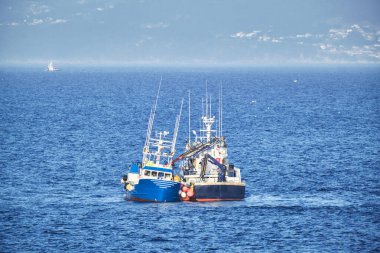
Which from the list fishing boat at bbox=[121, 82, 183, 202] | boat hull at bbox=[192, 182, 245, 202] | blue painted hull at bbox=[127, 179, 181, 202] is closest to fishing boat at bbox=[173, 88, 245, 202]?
boat hull at bbox=[192, 182, 245, 202]

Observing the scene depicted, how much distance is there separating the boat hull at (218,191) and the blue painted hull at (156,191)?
6.92 feet

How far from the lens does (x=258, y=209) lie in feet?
345

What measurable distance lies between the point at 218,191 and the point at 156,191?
244 inches

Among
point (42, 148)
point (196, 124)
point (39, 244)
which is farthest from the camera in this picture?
point (196, 124)

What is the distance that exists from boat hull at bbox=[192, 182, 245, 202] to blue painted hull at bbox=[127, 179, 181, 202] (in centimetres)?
211

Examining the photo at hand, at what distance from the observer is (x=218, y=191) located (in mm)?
106688

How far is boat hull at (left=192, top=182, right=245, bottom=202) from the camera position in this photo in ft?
348

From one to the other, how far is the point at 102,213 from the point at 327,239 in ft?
74.2

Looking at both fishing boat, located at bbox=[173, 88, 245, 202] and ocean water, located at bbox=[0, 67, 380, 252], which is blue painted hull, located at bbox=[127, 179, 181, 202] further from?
ocean water, located at bbox=[0, 67, 380, 252]

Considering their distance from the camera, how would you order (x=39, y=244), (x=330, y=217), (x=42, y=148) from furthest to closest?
1. (x=42, y=148)
2. (x=330, y=217)
3. (x=39, y=244)

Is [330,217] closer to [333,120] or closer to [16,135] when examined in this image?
[16,135]

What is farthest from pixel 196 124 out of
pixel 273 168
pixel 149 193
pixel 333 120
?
pixel 149 193

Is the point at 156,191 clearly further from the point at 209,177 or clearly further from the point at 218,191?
the point at 218,191

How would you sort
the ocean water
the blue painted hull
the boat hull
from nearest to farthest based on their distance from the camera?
the ocean water, the blue painted hull, the boat hull
